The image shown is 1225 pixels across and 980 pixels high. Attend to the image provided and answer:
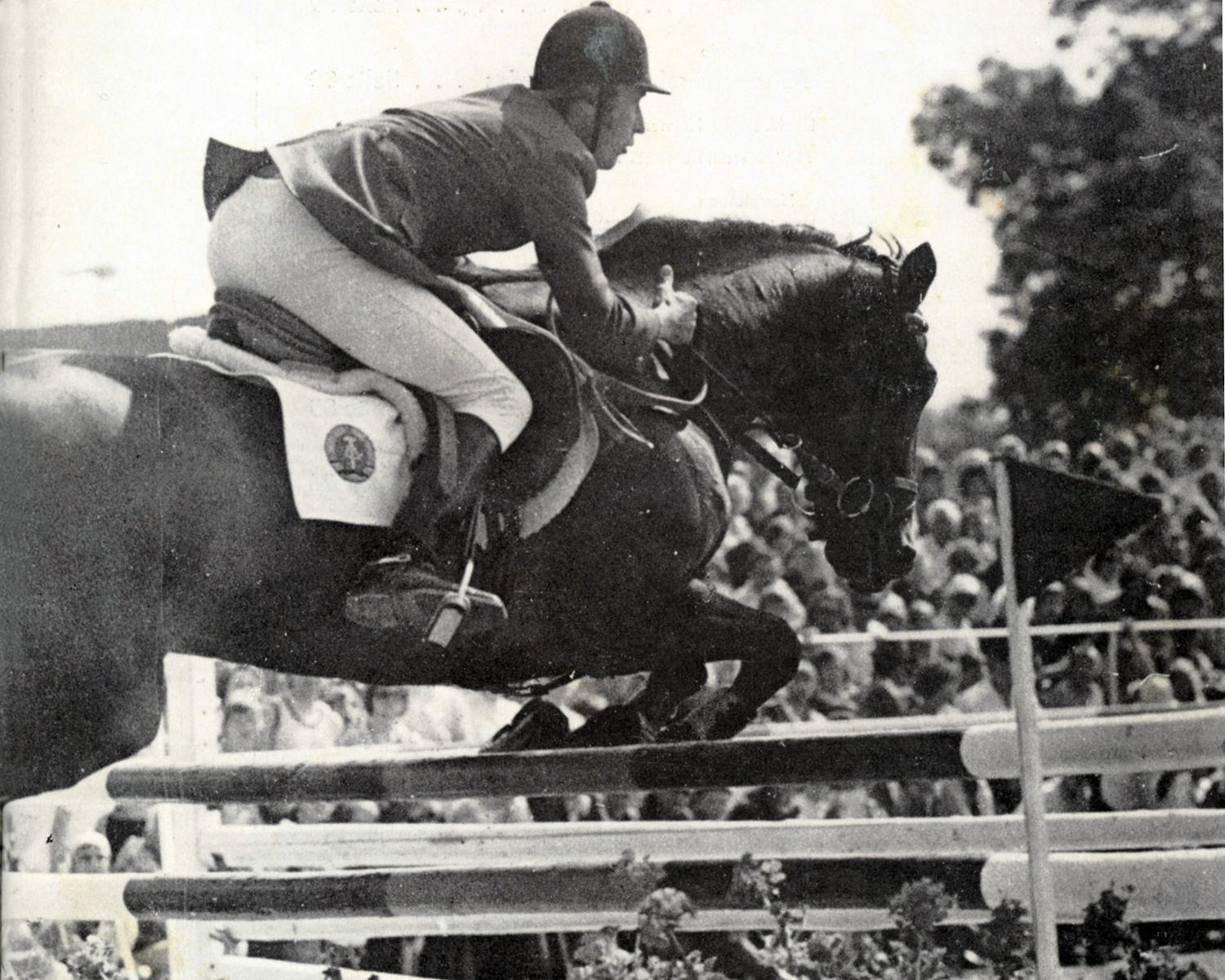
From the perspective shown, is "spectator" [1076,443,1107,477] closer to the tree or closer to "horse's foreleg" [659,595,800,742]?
the tree

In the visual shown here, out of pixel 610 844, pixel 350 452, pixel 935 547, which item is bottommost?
pixel 610 844

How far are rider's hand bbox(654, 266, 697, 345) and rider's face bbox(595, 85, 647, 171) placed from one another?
295 millimetres

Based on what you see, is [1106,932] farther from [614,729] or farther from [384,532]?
[384,532]

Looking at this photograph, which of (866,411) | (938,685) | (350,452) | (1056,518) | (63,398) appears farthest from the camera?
(866,411)

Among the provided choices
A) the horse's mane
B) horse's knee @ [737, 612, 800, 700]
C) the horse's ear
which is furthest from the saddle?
the horse's ear

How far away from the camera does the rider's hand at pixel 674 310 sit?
412cm

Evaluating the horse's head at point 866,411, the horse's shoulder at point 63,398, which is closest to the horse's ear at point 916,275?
the horse's head at point 866,411

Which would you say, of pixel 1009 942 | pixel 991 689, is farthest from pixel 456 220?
pixel 1009 942

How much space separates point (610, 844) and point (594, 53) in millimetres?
1829

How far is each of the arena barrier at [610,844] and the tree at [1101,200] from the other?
0.61 meters

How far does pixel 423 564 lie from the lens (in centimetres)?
379

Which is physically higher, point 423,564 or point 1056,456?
point 1056,456

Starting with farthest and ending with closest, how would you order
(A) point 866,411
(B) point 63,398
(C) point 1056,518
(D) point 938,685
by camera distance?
(A) point 866,411, (D) point 938,685, (C) point 1056,518, (B) point 63,398

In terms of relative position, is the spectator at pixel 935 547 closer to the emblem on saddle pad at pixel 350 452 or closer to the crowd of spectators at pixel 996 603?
the crowd of spectators at pixel 996 603
